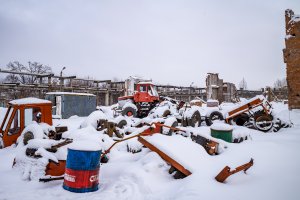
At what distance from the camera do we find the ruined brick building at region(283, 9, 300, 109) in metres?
12.1

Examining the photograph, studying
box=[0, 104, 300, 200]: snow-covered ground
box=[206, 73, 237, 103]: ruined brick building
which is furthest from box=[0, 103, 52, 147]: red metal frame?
box=[206, 73, 237, 103]: ruined brick building

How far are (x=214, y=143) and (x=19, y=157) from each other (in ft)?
14.9

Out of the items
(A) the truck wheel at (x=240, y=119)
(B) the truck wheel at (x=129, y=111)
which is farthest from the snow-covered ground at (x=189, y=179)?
(B) the truck wheel at (x=129, y=111)

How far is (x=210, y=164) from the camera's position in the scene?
4.49m

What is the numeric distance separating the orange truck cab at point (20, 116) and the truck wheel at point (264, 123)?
8.73 m

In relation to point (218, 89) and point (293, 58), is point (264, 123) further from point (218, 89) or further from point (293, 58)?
point (218, 89)

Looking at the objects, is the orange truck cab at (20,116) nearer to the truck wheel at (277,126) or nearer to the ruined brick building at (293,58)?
the truck wheel at (277,126)

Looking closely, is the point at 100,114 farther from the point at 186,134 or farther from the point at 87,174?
the point at 87,174

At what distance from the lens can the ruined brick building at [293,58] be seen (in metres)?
12.1

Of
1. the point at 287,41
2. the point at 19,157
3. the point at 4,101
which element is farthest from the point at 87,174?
the point at 4,101

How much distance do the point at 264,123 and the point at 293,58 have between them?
15.5 feet

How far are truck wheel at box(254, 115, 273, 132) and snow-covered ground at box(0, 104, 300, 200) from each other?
4.51 metres

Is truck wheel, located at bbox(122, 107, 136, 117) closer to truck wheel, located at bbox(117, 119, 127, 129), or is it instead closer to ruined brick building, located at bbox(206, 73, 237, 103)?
truck wheel, located at bbox(117, 119, 127, 129)

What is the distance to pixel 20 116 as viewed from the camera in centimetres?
796
